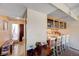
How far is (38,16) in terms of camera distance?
173 centimetres

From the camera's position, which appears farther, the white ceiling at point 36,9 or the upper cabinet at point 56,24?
the upper cabinet at point 56,24

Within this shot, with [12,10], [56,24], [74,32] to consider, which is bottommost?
[74,32]

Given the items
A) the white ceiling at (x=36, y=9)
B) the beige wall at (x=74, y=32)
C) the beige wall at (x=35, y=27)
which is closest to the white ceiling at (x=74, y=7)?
the white ceiling at (x=36, y=9)

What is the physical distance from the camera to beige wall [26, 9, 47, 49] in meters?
1.69

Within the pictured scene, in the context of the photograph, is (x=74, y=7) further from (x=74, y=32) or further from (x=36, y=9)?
(x=36, y=9)

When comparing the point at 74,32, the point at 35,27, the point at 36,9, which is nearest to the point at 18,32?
the point at 35,27

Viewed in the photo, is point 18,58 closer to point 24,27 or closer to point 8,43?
point 8,43

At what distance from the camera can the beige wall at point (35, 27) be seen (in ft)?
5.55

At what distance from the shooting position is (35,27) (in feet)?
5.65

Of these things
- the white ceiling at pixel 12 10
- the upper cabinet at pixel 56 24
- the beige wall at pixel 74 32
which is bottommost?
the beige wall at pixel 74 32

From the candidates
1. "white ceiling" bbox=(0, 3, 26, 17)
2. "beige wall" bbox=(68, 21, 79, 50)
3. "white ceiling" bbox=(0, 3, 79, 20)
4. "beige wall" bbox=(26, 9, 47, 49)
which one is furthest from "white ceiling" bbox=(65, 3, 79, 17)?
"white ceiling" bbox=(0, 3, 26, 17)

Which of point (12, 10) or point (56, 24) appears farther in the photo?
point (56, 24)

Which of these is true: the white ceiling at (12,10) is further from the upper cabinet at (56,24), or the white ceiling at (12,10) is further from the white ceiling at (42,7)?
the upper cabinet at (56,24)

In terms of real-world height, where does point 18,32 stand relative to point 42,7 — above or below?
below
